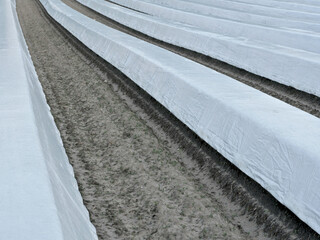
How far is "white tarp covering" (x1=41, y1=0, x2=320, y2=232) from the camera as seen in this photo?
4.40 m

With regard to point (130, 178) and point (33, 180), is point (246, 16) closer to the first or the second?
point (130, 178)

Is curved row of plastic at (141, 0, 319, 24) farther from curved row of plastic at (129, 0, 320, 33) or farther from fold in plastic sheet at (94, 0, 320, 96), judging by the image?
fold in plastic sheet at (94, 0, 320, 96)

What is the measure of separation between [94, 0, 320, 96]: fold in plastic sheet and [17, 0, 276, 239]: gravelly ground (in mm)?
3767

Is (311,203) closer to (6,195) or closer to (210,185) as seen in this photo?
(210,185)

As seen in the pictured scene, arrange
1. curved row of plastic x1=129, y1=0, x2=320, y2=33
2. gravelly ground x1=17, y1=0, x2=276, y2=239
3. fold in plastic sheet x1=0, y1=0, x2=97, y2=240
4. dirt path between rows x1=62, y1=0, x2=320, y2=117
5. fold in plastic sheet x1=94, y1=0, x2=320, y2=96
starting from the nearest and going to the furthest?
fold in plastic sheet x1=0, y1=0, x2=97, y2=240 → gravelly ground x1=17, y1=0, x2=276, y2=239 → dirt path between rows x1=62, y1=0, x2=320, y2=117 → fold in plastic sheet x1=94, y1=0, x2=320, y2=96 → curved row of plastic x1=129, y1=0, x2=320, y2=33

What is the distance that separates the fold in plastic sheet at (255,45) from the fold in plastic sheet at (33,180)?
545 centimetres

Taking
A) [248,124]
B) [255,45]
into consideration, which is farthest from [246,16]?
[248,124]

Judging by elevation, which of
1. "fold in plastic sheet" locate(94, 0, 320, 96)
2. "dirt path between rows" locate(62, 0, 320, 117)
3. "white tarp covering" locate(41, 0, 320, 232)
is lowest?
"white tarp covering" locate(41, 0, 320, 232)

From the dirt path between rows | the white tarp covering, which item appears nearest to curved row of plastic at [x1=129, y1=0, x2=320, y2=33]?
the dirt path between rows

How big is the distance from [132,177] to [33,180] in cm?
167

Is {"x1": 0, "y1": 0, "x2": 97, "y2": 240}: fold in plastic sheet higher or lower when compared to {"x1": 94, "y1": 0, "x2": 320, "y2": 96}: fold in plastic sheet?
lower

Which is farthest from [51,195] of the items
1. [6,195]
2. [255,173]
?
[255,173]

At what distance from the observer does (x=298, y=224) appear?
169 inches

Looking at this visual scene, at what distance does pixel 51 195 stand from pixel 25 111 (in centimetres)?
235
